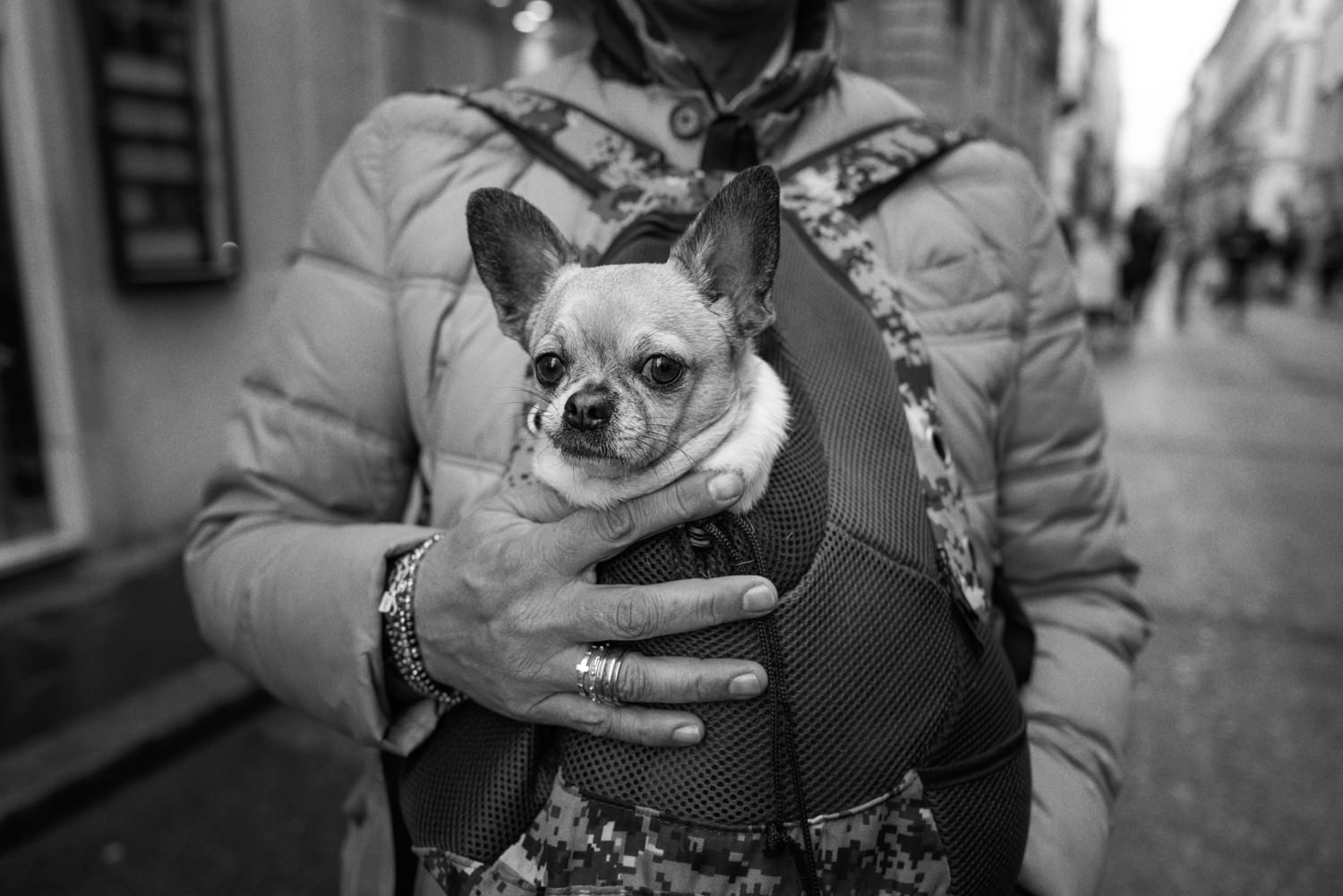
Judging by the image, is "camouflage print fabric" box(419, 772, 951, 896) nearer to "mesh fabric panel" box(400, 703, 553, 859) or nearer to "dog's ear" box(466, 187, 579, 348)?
"mesh fabric panel" box(400, 703, 553, 859)

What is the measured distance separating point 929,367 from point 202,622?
1282mm

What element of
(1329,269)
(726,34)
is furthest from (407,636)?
(1329,269)

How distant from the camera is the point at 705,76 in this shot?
1.77 meters

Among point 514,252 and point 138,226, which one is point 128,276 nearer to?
point 138,226

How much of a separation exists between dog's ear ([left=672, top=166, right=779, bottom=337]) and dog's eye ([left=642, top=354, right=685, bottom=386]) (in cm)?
13

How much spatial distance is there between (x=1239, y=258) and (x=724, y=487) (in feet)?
66.4

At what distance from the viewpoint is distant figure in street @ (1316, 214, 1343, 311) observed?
19.3 m

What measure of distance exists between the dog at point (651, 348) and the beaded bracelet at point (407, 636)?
0.26 meters

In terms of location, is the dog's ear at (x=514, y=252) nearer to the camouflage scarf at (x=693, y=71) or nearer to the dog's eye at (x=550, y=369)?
the dog's eye at (x=550, y=369)

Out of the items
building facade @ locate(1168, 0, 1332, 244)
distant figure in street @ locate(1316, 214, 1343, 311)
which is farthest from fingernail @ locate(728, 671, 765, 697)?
distant figure in street @ locate(1316, 214, 1343, 311)

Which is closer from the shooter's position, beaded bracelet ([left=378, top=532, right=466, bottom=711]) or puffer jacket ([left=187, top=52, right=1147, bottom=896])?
beaded bracelet ([left=378, top=532, right=466, bottom=711])

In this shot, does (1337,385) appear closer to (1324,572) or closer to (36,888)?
(1324,572)

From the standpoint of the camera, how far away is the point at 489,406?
1.49 meters

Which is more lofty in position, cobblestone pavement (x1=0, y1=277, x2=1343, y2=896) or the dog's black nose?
the dog's black nose
